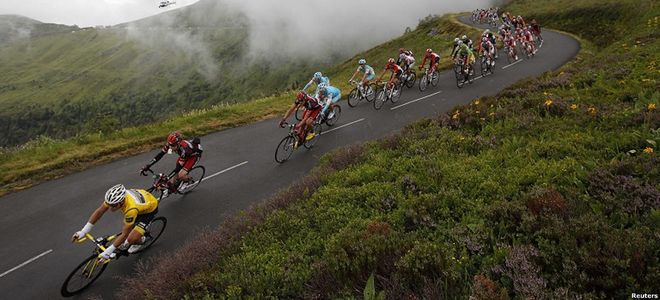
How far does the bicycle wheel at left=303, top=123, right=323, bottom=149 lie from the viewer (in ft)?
51.0

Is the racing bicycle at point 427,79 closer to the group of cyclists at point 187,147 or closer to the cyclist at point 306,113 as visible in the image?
the group of cyclists at point 187,147

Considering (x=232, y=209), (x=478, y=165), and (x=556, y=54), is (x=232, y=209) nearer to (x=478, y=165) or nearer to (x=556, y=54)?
(x=478, y=165)

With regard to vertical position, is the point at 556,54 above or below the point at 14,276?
below

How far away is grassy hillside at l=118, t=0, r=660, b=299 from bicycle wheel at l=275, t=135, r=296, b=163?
361 cm

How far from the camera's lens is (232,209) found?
10.8 metres

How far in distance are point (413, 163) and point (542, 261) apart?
4.54 meters

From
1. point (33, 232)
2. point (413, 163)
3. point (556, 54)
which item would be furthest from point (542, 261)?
point (556, 54)

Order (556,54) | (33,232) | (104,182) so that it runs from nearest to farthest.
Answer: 1. (33,232)
2. (104,182)
3. (556,54)

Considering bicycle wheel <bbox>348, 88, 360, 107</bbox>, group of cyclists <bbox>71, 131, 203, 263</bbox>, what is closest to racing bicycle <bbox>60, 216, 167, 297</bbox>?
group of cyclists <bbox>71, 131, 203, 263</bbox>

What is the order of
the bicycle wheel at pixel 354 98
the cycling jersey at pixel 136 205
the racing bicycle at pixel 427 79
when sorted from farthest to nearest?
the racing bicycle at pixel 427 79 → the bicycle wheel at pixel 354 98 → the cycling jersey at pixel 136 205

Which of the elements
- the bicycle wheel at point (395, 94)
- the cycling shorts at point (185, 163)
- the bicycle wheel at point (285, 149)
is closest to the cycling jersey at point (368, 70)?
the bicycle wheel at point (395, 94)

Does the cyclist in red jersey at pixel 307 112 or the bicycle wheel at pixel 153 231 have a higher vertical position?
the cyclist in red jersey at pixel 307 112

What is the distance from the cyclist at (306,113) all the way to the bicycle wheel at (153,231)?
19.6ft

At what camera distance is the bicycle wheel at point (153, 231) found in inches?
364
